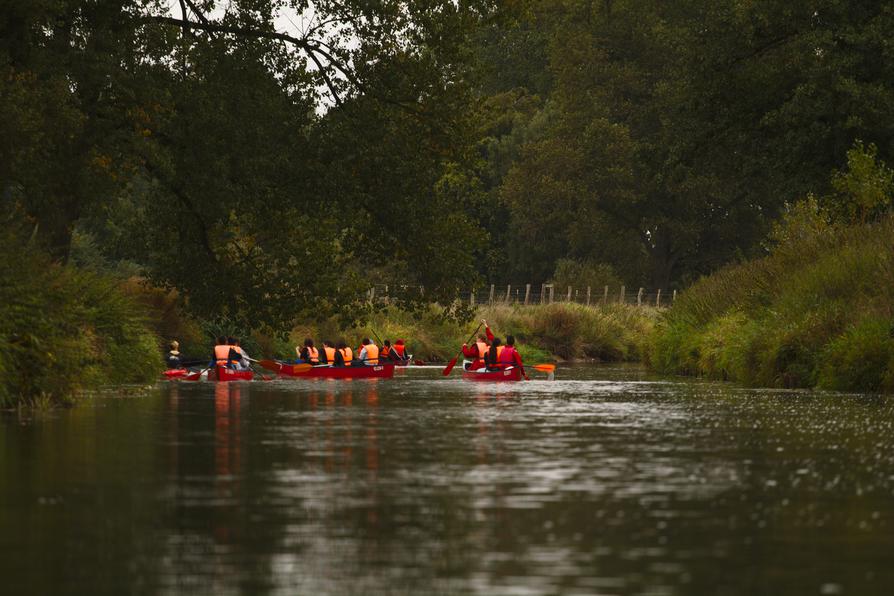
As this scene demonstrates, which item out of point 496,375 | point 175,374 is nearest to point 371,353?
point 496,375

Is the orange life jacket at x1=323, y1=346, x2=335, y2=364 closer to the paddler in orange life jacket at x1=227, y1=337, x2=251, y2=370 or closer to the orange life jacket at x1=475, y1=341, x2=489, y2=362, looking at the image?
the paddler in orange life jacket at x1=227, y1=337, x2=251, y2=370

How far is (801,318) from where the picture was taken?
35781mm

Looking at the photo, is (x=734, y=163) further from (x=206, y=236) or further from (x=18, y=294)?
(x=18, y=294)

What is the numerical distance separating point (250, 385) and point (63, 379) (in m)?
12.9

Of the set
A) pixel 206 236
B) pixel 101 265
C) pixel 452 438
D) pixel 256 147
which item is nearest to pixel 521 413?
pixel 452 438

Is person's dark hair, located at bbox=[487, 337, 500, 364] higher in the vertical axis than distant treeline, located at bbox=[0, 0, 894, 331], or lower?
lower

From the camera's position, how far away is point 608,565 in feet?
33.4

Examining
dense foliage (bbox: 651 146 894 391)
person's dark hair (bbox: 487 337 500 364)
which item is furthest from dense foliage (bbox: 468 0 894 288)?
person's dark hair (bbox: 487 337 500 364)

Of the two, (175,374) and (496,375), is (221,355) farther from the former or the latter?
(496,375)

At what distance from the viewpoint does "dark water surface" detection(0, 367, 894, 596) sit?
9.84 meters

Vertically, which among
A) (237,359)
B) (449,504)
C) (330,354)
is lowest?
(449,504)

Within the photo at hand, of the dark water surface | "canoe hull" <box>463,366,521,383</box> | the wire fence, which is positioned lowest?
the dark water surface

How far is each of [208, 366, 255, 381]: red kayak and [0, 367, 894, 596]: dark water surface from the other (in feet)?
52.1

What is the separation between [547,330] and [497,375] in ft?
81.1
